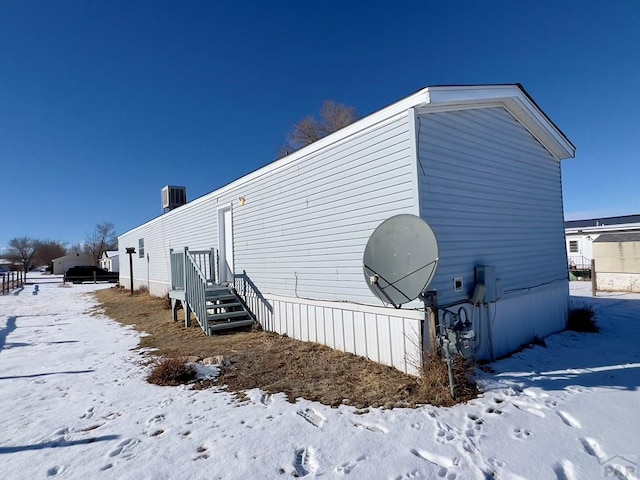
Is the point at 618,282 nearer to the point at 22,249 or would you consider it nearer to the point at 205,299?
the point at 205,299

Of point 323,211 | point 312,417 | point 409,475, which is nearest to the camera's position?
point 409,475

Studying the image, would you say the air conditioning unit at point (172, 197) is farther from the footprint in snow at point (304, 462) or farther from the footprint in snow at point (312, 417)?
the footprint in snow at point (304, 462)

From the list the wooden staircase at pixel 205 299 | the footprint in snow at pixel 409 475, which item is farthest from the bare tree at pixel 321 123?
the footprint in snow at pixel 409 475

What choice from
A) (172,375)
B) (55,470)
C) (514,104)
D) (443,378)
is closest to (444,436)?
(443,378)

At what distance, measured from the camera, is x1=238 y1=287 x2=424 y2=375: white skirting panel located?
15.8ft

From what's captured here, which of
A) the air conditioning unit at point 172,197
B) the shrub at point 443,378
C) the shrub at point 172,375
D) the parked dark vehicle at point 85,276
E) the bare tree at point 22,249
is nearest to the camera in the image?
the shrub at point 443,378

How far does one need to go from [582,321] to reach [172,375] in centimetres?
798

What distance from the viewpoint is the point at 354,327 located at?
5.68 metres

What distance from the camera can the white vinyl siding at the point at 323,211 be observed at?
5.18m

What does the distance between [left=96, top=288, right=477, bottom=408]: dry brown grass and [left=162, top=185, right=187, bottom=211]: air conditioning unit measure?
866 centimetres

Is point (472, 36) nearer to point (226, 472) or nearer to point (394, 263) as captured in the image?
point (394, 263)

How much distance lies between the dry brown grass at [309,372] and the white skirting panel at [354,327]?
17 centimetres

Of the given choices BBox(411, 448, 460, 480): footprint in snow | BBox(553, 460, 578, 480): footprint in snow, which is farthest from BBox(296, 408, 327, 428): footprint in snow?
BBox(553, 460, 578, 480): footprint in snow

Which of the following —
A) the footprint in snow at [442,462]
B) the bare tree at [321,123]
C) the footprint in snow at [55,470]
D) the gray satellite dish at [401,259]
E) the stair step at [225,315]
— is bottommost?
the footprint in snow at [442,462]
